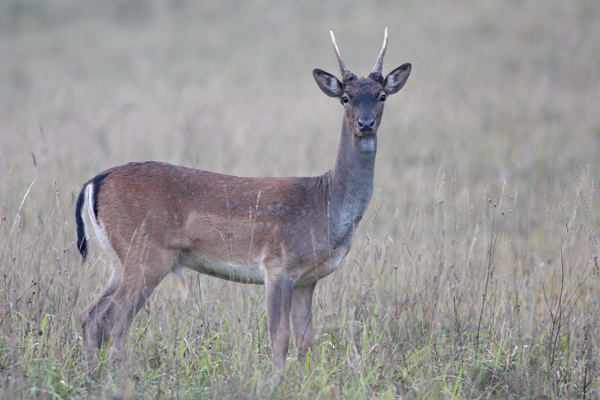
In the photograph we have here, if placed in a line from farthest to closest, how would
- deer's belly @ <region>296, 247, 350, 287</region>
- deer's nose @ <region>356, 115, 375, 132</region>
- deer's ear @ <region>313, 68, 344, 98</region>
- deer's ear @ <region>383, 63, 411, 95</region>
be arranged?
deer's ear @ <region>383, 63, 411, 95</region> < deer's ear @ <region>313, 68, 344, 98</region> < deer's belly @ <region>296, 247, 350, 287</region> < deer's nose @ <region>356, 115, 375, 132</region>

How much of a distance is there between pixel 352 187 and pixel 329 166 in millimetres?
5240

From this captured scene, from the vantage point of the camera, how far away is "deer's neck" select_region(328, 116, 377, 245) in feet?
14.7

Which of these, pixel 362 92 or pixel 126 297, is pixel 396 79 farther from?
pixel 126 297

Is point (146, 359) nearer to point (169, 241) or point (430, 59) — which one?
point (169, 241)

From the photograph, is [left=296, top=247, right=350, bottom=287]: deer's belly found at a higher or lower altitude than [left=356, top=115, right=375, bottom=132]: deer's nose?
lower

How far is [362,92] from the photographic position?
448cm

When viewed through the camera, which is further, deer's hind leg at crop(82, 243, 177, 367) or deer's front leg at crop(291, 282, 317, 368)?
deer's front leg at crop(291, 282, 317, 368)

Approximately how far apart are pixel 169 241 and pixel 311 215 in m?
1.00

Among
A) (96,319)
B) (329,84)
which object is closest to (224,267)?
(96,319)

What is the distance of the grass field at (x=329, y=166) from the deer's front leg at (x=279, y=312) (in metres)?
0.12

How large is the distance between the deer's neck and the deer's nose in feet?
0.56

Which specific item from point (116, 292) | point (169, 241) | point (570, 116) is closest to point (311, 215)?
point (169, 241)

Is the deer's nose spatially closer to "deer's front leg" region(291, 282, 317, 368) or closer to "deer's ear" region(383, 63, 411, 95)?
"deer's ear" region(383, 63, 411, 95)

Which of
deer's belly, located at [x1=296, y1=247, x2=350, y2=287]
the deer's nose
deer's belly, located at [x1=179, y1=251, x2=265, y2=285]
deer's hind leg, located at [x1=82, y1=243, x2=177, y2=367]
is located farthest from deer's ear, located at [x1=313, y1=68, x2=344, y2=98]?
deer's hind leg, located at [x1=82, y1=243, x2=177, y2=367]
